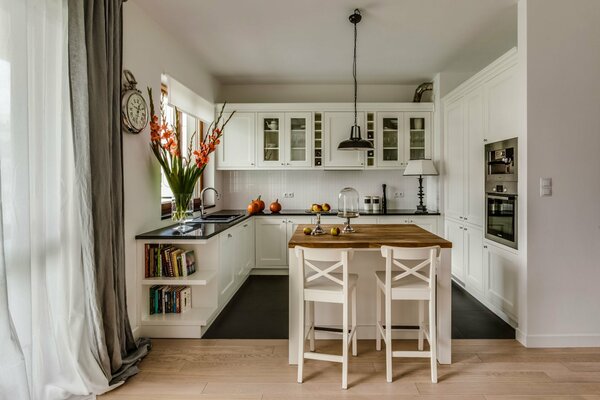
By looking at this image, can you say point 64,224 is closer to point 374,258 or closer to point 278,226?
point 374,258

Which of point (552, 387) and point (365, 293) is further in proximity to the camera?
point (365, 293)

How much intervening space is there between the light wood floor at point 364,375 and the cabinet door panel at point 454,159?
1867 mm

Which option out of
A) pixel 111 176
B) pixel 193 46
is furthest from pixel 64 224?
pixel 193 46

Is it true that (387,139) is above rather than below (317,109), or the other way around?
below

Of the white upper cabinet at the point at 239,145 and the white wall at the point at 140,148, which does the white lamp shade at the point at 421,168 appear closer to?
the white upper cabinet at the point at 239,145

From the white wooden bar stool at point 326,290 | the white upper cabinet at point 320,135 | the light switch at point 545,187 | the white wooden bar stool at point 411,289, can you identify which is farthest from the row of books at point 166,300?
the light switch at point 545,187

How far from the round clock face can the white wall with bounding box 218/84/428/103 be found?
2.52 meters

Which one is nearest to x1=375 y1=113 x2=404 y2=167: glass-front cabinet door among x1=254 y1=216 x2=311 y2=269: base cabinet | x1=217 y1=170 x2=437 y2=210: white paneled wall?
x1=217 y1=170 x2=437 y2=210: white paneled wall

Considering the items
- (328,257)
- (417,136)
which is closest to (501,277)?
(328,257)

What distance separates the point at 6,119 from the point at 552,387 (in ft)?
10.9

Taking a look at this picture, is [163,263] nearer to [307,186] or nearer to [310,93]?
[307,186]

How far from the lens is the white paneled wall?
5.46 m

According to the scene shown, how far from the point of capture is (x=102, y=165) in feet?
7.44

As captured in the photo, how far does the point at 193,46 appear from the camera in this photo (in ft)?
12.9
